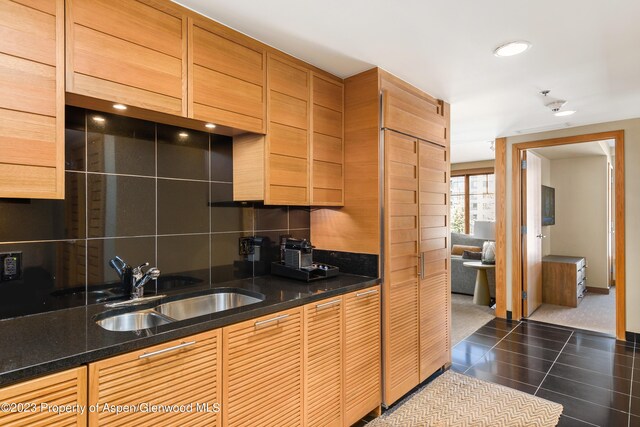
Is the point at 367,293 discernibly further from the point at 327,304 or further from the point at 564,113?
the point at 564,113

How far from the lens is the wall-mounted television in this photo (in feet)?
18.1

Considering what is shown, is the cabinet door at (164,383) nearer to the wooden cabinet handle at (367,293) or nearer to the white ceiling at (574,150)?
the wooden cabinet handle at (367,293)

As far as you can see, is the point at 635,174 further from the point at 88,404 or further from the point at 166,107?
the point at 88,404

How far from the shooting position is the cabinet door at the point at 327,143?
93.3 inches

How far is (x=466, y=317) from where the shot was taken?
14.8 ft

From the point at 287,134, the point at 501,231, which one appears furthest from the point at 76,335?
the point at 501,231

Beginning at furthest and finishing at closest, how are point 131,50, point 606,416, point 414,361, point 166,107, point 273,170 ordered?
1. point 414,361
2. point 606,416
3. point 273,170
4. point 166,107
5. point 131,50

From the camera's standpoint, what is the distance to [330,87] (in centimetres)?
249

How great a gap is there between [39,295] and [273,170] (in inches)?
50.6

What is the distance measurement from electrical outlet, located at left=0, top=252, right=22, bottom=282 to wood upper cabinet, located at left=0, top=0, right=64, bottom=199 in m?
0.42

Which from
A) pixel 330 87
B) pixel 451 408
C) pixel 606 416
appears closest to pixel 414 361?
pixel 451 408

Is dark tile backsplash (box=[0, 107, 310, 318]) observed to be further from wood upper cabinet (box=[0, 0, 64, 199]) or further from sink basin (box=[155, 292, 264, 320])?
wood upper cabinet (box=[0, 0, 64, 199])

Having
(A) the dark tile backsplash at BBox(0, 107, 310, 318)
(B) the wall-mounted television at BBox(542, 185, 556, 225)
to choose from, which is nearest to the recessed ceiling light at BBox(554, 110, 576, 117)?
(B) the wall-mounted television at BBox(542, 185, 556, 225)

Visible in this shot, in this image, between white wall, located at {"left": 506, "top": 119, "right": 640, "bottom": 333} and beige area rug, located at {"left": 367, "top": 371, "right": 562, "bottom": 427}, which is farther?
white wall, located at {"left": 506, "top": 119, "right": 640, "bottom": 333}
